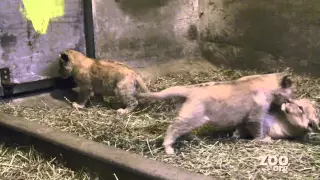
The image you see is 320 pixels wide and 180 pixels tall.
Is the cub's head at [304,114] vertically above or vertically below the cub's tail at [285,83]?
below

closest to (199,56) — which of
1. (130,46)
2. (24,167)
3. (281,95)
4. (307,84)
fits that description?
(130,46)

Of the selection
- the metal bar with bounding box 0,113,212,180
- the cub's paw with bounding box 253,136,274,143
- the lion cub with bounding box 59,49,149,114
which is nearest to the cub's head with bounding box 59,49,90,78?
the lion cub with bounding box 59,49,149,114

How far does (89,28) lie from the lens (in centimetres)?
591

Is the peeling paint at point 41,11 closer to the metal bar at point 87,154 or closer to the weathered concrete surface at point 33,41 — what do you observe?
the weathered concrete surface at point 33,41

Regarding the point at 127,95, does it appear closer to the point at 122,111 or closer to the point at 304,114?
the point at 122,111

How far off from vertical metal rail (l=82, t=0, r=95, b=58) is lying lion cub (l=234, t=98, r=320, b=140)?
2.47 m

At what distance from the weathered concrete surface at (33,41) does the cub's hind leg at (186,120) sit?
2369 mm

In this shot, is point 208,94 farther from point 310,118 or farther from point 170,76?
point 170,76

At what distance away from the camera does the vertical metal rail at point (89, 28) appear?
5832 millimetres

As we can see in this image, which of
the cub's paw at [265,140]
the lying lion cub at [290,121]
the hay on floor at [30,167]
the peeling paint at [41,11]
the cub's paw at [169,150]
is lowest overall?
the hay on floor at [30,167]

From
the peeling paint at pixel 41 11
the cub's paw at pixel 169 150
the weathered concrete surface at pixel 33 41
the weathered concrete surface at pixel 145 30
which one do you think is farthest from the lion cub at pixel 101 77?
the cub's paw at pixel 169 150

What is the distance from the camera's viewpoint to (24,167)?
417 centimetres

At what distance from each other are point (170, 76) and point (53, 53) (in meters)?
1.61

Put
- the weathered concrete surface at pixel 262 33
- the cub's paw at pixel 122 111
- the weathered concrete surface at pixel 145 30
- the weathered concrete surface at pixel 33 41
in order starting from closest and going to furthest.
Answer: the cub's paw at pixel 122 111 < the weathered concrete surface at pixel 33 41 < the weathered concrete surface at pixel 262 33 < the weathered concrete surface at pixel 145 30
